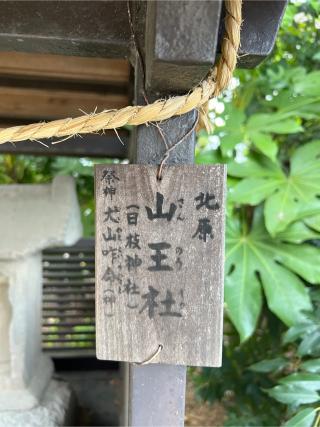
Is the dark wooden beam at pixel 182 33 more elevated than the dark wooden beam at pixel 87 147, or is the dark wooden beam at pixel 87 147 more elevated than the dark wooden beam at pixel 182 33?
the dark wooden beam at pixel 87 147

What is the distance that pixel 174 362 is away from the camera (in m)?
0.72

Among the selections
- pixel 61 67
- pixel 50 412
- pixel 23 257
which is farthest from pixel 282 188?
pixel 50 412

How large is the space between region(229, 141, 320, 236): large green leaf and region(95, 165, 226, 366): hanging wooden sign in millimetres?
471

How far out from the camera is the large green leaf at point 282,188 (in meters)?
1.13

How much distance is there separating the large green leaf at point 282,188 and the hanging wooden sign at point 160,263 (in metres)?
0.47

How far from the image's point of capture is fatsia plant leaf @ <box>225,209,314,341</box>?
115 cm

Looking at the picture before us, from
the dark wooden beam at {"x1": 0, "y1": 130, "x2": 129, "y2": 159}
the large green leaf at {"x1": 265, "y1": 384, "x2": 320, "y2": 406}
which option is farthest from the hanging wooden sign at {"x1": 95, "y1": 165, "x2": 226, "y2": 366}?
the dark wooden beam at {"x1": 0, "y1": 130, "x2": 129, "y2": 159}

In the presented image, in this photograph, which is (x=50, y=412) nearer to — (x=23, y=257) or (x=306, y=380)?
(x=23, y=257)

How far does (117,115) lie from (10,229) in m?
0.75

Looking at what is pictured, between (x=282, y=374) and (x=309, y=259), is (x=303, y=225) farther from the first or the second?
(x=282, y=374)

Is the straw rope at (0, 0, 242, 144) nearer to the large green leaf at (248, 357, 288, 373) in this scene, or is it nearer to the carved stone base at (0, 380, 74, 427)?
the large green leaf at (248, 357, 288, 373)

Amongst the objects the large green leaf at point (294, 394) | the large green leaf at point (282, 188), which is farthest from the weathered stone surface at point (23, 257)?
the large green leaf at point (294, 394)

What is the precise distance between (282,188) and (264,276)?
28 cm

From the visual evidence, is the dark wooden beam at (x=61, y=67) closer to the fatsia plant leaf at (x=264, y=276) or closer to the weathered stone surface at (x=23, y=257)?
the weathered stone surface at (x=23, y=257)
